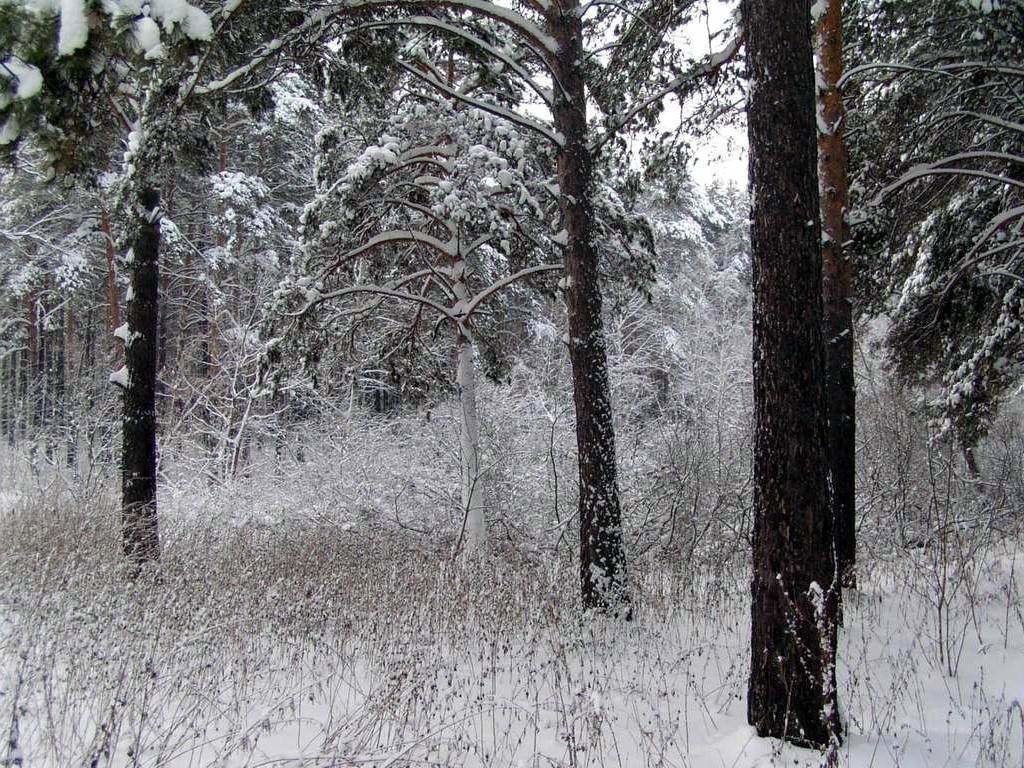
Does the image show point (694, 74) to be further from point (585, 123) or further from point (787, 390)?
point (787, 390)

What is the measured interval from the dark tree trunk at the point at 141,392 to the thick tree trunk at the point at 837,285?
22.8 ft

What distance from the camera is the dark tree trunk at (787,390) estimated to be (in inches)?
141

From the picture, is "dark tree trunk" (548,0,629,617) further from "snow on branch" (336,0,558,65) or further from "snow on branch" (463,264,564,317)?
"snow on branch" (463,264,564,317)

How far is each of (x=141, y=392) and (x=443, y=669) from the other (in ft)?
15.9

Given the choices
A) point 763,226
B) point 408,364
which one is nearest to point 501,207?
point 408,364

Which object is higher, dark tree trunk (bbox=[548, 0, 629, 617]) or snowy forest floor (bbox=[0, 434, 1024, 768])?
dark tree trunk (bbox=[548, 0, 629, 617])

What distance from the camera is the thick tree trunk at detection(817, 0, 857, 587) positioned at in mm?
6004

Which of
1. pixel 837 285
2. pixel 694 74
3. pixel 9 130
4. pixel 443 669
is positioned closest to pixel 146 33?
pixel 9 130

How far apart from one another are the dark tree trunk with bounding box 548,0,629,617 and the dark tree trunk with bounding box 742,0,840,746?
250 centimetres

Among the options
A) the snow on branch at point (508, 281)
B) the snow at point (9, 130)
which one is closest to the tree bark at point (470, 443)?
the snow on branch at point (508, 281)

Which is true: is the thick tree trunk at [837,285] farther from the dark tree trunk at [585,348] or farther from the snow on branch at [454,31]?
the snow on branch at [454,31]

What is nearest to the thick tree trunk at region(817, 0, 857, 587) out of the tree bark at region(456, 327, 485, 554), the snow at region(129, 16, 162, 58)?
the tree bark at region(456, 327, 485, 554)

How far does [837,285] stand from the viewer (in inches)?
240

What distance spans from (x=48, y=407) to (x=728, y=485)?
23596mm
